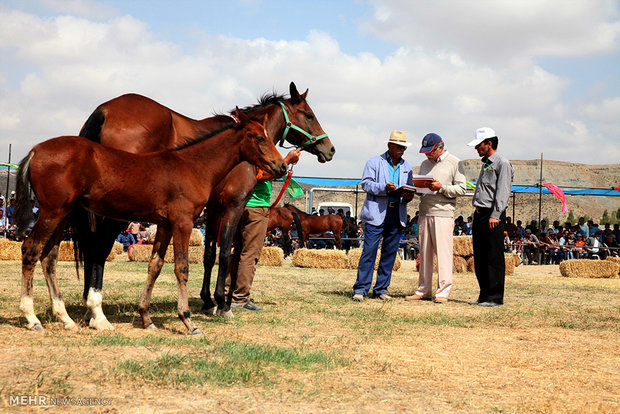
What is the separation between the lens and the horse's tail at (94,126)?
6.35m

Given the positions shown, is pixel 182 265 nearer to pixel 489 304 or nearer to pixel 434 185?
pixel 434 185

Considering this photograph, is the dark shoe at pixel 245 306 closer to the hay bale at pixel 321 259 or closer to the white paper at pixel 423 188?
the white paper at pixel 423 188

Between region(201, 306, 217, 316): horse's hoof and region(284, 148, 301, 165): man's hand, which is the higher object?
region(284, 148, 301, 165): man's hand

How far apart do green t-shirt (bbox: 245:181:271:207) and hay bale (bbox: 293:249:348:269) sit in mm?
10829

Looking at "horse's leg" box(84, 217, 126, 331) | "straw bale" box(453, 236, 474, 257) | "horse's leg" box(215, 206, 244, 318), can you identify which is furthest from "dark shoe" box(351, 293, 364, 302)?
"straw bale" box(453, 236, 474, 257)

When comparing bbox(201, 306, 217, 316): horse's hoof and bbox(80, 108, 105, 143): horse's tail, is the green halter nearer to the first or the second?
bbox(201, 306, 217, 316): horse's hoof

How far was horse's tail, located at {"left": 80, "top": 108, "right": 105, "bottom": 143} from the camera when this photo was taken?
20.8 feet

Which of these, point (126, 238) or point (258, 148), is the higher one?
point (258, 148)

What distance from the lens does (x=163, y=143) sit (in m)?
6.80

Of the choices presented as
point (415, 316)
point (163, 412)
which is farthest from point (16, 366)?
point (415, 316)

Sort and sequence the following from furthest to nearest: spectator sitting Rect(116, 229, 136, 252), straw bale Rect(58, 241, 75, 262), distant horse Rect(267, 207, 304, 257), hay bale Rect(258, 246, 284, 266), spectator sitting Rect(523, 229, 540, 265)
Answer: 1. distant horse Rect(267, 207, 304, 257)
2. spectator sitting Rect(523, 229, 540, 265)
3. spectator sitting Rect(116, 229, 136, 252)
4. hay bale Rect(258, 246, 284, 266)
5. straw bale Rect(58, 241, 75, 262)

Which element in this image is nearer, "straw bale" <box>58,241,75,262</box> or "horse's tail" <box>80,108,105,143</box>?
"horse's tail" <box>80,108,105,143</box>

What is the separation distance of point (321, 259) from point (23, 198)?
44.3 ft

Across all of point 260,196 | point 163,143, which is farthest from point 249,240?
point 163,143
